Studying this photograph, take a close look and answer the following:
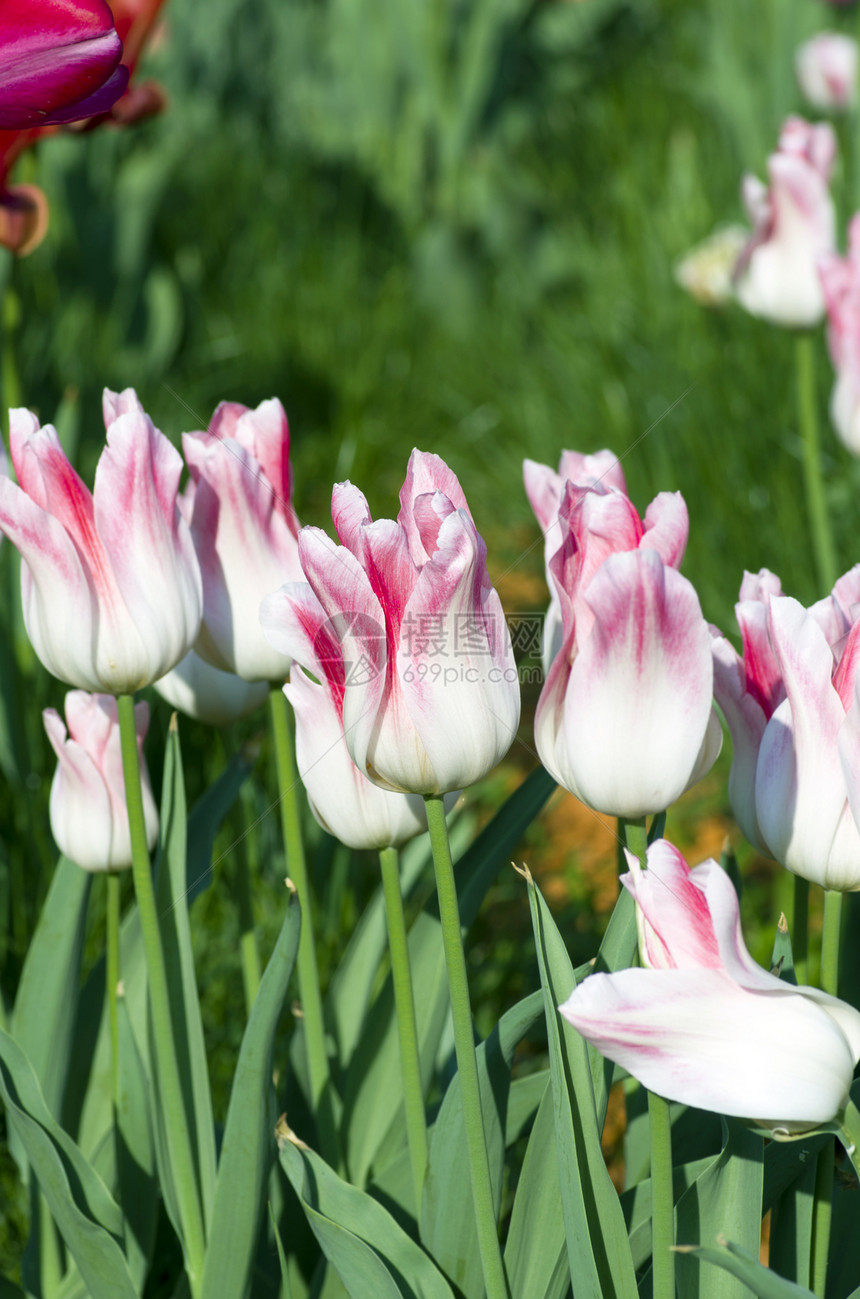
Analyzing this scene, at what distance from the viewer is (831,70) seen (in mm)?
2770

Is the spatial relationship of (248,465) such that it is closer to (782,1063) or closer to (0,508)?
(0,508)

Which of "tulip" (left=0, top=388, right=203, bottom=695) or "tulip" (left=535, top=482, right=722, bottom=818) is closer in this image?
"tulip" (left=535, top=482, right=722, bottom=818)

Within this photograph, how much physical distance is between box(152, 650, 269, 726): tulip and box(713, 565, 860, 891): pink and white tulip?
1.12 feet

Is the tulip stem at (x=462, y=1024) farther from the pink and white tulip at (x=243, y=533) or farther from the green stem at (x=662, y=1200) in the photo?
the pink and white tulip at (x=243, y=533)

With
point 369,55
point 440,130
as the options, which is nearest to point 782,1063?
point 440,130

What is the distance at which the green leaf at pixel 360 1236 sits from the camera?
61 cm

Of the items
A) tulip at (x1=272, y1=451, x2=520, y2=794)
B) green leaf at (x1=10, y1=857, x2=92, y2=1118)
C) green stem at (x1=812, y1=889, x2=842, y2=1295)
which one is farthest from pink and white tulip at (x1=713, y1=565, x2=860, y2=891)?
green leaf at (x1=10, y1=857, x2=92, y2=1118)

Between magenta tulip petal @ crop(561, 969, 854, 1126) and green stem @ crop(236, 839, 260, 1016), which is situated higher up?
magenta tulip petal @ crop(561, 969, 854, 1126)

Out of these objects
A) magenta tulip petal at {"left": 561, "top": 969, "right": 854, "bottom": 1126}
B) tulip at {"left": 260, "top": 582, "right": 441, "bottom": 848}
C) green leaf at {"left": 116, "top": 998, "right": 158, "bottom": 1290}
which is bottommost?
green leaf at {"left": 116, "top": 998, "right": 158, "bottom": 1290}

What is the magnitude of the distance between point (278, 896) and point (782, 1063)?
3.02ft

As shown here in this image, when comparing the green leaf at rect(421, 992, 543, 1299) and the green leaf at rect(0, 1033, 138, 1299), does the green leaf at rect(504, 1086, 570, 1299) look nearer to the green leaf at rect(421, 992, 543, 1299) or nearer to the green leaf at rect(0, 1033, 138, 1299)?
the green leaf at rect(421, 992, 543, 1299)

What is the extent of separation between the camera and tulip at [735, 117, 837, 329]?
4.98 ft

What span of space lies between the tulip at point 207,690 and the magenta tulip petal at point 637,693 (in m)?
0.32

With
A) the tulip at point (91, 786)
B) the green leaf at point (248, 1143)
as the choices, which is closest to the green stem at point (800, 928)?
the green leaf at point (248, 1143)
